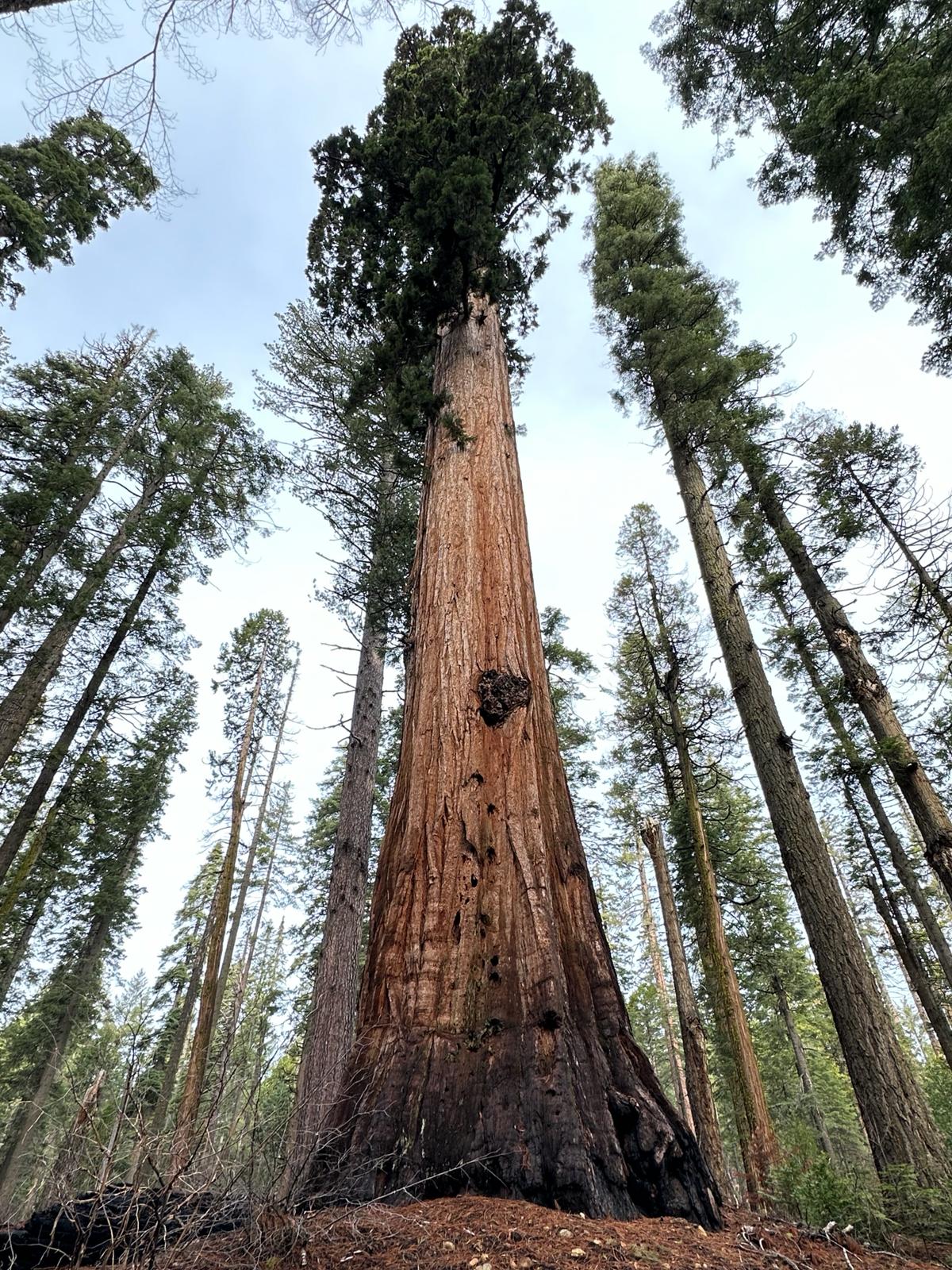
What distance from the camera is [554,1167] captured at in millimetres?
1935

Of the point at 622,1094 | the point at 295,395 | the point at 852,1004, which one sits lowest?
the point at 622,1094

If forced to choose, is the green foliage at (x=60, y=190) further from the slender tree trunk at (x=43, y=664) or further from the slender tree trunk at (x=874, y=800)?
the slender tree trunk at (x=874, y=800)

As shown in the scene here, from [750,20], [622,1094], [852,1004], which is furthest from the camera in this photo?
[750,20]

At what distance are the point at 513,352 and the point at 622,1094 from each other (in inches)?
310

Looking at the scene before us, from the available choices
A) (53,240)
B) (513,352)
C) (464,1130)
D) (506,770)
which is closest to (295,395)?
(513,352)

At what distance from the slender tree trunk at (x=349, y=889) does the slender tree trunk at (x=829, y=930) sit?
426cm

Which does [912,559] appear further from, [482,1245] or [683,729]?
[482,1245]

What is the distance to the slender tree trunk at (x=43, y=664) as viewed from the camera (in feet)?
33.1

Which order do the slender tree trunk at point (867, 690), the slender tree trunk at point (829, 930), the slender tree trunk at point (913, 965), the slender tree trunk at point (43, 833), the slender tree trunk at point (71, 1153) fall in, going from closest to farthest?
the slender tree trunk at point (71, 1153) → the slender tree trunk at point (829, 930) → the slender tree trunk at point (867, 690) → the slender tree trunk at point (43, 833) → the slender tree trunk at point (913, 965)

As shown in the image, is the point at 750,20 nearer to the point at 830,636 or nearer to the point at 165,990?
the point at 830,636

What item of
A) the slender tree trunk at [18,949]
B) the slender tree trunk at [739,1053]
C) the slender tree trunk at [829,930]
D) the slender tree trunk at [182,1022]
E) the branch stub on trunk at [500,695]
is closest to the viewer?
the branch stub on trunk at [500,695]

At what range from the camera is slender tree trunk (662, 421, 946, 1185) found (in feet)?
14.4

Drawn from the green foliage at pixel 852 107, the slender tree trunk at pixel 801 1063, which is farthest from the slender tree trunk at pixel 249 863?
the green foliage at pixel 852 107

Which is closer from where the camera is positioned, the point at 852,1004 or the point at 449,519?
the point at 449,519
